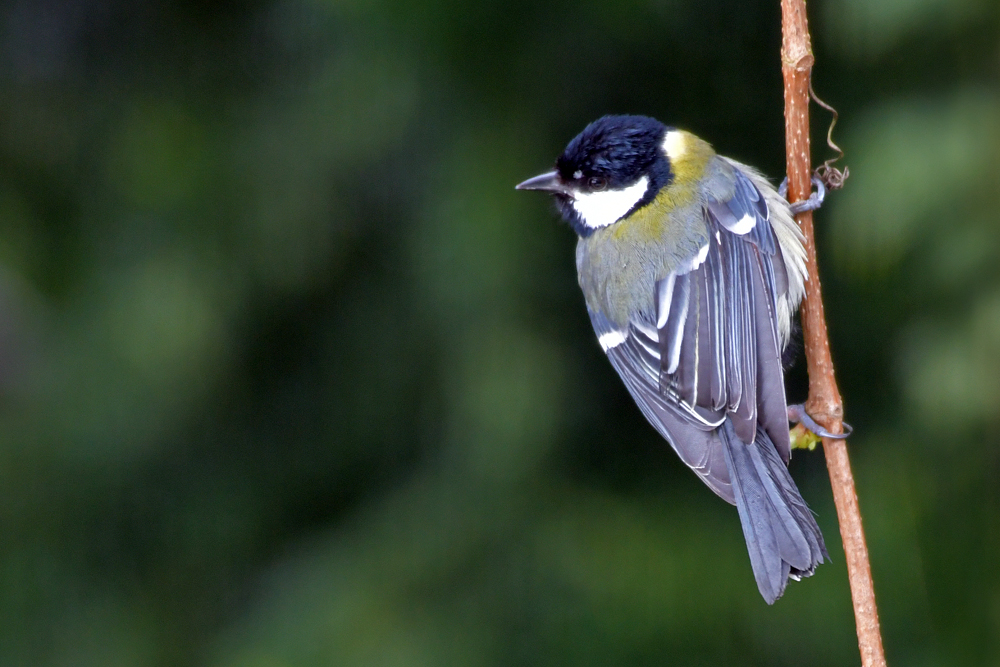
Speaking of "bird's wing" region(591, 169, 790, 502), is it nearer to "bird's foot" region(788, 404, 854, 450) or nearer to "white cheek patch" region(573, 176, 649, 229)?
"bird's foot" region(788, 404, 854, 450)

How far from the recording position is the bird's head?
1537 mm

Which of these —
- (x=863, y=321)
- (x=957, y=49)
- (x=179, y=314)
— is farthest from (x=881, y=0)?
(x=179, y=314)

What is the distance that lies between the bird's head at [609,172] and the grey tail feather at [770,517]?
458 mm

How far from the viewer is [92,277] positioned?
7.14ft

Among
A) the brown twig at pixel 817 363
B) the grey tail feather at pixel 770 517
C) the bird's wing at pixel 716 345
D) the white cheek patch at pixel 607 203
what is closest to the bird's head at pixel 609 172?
the white cheek patch at pixel 607 203

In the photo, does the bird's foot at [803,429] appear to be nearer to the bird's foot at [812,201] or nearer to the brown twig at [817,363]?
the brown twig at [817,363]

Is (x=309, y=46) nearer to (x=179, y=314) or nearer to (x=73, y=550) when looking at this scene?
(x=179, y=314)

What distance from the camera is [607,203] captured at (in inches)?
63.4

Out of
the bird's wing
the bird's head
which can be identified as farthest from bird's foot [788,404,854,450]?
the bird's head

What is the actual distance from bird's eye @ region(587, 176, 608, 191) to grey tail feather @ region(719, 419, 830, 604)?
1.52ft

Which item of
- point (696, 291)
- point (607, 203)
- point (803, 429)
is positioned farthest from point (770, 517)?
point (607, 203)

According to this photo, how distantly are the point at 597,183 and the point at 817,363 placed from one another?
21.5 inches

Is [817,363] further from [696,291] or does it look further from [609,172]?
[609,172]

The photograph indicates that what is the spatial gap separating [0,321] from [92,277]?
40cm
